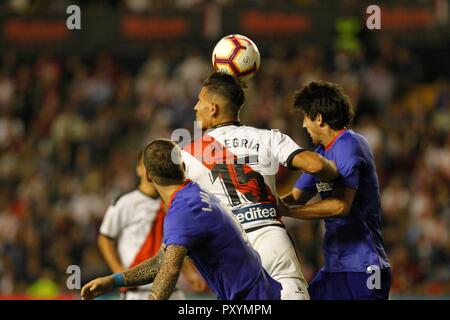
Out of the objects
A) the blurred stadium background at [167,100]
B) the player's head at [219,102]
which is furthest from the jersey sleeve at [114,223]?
the blurred stadium background at [167,100]

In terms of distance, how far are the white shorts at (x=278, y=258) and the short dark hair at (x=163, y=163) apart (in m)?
0.98

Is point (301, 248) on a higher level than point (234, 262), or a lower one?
lower

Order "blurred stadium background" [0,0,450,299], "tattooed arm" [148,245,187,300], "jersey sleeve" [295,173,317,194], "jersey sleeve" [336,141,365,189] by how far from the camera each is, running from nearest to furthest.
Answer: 1. "tattooed arm" [148,245,187,300]
2. "jersey sleeve" [336,141,365,189]
3. "jersey sleeve" [295,173,317,194]
4. "blurred stadium background" [0,0,450,299]

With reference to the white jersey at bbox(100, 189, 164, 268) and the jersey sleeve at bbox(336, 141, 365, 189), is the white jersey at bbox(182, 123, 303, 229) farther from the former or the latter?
the white jersey at bbox(100, 189, 164, 268)

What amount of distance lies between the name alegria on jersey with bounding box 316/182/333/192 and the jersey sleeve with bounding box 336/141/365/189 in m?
0.14

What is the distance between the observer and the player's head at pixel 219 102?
21.2 feet

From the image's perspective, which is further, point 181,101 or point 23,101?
point 23,101

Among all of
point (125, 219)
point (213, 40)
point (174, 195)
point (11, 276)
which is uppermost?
point (213, 40)

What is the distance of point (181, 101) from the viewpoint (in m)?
16.0

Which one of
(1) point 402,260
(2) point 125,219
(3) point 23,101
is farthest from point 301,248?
(3) point 23,101

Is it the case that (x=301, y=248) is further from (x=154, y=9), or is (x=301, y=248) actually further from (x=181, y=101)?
(x=154, y=9)

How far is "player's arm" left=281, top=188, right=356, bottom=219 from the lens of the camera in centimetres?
636

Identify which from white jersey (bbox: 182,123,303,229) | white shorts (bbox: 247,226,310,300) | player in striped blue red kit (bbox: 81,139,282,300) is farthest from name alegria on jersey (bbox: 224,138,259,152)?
player in striped blue red kit (bbox: 81,139,282,300)

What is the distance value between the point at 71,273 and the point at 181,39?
570cm
